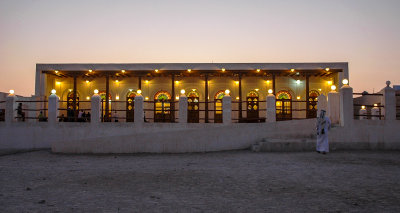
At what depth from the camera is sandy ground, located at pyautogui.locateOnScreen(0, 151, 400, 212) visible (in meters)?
4.62

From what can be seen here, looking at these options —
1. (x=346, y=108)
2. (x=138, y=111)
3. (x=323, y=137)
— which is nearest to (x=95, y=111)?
(x=138, y=111)

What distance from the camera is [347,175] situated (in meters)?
6.79

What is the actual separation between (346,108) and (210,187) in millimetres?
8006

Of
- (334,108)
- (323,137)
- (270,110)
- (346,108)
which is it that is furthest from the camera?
(270,110)

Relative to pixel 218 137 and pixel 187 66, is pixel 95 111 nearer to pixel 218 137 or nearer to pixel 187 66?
pixel 218 137

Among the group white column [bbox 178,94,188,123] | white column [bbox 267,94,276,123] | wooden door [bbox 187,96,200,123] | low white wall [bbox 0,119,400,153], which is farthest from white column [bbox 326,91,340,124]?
wooden door [bbox 187,96,200,123]

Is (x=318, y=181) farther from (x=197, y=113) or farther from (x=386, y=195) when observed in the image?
(x=197, y=113)

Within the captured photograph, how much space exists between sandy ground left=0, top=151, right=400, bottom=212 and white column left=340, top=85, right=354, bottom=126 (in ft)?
10.8

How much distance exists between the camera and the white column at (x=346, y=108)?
39.4 feet

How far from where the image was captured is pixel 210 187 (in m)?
5.88

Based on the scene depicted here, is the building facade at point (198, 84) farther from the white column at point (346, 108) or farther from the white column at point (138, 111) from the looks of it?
the white column at point (346, 108)

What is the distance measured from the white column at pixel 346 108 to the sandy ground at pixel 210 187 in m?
3.29

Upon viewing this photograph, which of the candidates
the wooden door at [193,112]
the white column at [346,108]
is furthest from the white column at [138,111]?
the white column at [346,108]

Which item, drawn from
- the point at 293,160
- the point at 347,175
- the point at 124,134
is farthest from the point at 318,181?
the point at 124,134
